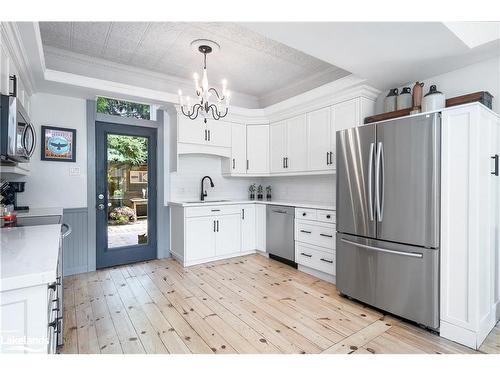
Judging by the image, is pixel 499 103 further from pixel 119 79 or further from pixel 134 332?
pixel 119 79

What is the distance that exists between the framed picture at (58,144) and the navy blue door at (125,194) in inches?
12.1

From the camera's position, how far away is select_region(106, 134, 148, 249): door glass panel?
3.95m

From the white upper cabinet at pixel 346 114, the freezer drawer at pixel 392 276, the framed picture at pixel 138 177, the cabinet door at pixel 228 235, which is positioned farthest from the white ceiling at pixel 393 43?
the framed picture at pixel 138 177

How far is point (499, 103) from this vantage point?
2506mm

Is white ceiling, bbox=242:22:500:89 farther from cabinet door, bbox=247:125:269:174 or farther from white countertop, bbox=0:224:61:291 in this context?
cabinet door, bbox=247:125:269:174

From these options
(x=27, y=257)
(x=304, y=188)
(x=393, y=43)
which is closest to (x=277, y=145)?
(x=304, y=188)

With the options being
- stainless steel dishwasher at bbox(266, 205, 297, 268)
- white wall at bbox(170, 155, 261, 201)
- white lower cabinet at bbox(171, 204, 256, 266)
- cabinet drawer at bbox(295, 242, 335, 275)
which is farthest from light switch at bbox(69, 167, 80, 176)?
cabinet drawer at bbox(295, 242, 335, 275)

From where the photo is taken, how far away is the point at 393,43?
225 cm

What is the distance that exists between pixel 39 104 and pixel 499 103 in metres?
5.10

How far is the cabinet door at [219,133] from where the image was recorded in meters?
4.32

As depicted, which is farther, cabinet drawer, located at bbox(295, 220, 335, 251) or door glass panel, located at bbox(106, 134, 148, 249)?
door glass panel, located at bbox(106, 134, 148, 249)

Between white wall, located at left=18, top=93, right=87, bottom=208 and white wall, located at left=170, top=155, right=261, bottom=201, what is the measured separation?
1273mm

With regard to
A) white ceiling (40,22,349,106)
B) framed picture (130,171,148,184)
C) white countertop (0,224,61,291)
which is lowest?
white countertop (0,224,61,291)
